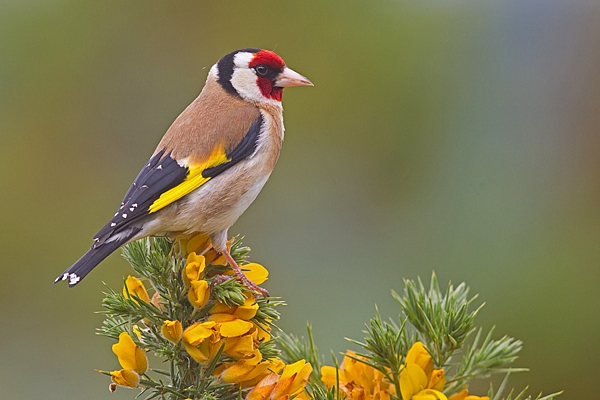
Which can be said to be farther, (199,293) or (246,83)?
(246,83)

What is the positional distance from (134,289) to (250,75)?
1.16m

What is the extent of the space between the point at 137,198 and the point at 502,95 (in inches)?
92.3

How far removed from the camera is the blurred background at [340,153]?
2.78m

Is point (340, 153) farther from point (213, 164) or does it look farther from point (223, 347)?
point (223, 347)

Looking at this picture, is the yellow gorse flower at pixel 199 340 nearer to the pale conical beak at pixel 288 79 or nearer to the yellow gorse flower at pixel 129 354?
the yellow gorse flower at pixel 129 354

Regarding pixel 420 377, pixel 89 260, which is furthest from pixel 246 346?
pixel 89 260

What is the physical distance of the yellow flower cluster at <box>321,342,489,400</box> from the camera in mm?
1079

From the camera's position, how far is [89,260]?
144 cm

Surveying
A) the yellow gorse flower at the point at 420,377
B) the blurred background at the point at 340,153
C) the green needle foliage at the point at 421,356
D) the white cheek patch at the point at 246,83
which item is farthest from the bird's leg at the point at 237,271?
the blurred background at the point at 340,153

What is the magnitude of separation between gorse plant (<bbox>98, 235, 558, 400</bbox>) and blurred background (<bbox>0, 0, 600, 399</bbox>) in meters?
1.43

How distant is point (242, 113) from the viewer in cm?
196

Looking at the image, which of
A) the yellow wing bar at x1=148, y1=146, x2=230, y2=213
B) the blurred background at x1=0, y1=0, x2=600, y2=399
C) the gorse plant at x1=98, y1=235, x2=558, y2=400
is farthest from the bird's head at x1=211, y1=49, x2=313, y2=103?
the gorse plant at x1=98, y1=235, x2=558, y2=400

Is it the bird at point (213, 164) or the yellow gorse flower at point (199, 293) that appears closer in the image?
the yellow gorse flower at point (199, 293)

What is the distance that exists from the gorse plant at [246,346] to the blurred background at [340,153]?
1428 mm
